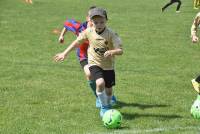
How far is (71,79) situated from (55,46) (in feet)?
15.8

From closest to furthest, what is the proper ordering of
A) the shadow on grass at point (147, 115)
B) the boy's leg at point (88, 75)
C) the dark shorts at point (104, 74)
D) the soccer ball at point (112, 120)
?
the soccer ball at point (112, 120), the dark shorts at point (104, 74), the shadow on grass at point (147, 115), the boy's leg at point (88, 75)

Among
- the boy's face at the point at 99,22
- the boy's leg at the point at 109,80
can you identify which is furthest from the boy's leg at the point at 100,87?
the boy's face at the point at 99,22

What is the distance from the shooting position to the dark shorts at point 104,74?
7.66 metres

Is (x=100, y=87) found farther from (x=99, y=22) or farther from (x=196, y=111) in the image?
(x=196, y=111)

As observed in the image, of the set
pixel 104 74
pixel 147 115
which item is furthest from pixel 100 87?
pixel 147 115

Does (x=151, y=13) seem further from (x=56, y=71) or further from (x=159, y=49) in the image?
(x=56, y=71)

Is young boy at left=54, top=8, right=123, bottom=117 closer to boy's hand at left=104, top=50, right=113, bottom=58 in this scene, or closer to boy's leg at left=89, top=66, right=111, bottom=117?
boy's leg at left=89, top=66, right=111, bottom=117

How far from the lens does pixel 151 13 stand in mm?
27469

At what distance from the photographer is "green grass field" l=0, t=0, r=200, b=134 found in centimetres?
741

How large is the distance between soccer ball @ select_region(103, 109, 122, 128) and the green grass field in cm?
10

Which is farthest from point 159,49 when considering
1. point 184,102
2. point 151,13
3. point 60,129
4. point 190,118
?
point 151,13

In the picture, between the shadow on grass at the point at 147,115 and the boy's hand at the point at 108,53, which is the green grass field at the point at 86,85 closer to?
the shadow on grass at the point at 147,115

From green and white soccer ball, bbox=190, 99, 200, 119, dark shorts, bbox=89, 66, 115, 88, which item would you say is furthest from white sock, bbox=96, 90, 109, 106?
green and white soccer ball, bbox=190, 99, 200, 119

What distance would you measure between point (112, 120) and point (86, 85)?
3.28 m
